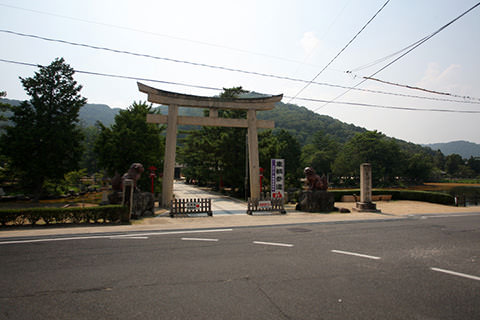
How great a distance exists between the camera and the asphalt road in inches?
140

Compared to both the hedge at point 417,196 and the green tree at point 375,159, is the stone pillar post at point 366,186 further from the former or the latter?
the green tree at point 375,159

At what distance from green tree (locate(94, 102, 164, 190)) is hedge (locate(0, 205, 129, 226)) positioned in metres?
10.2

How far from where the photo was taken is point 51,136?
835 inches

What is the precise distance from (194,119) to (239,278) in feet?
47.2

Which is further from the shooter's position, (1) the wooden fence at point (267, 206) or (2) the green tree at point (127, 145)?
(2) the green tree at point (127, 145)

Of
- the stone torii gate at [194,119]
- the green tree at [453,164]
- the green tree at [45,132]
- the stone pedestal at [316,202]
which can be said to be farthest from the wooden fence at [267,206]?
the green tree at [453,164]

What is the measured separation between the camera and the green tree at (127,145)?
2075 cm

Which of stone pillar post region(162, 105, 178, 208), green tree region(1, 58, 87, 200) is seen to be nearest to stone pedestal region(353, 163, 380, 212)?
stone pillar post region(162, 105, 178, 208)

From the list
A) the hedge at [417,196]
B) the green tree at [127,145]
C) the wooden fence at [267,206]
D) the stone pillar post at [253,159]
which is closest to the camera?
the wooden fence at [267,206]

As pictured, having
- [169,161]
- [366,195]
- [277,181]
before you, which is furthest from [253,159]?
[366,195]

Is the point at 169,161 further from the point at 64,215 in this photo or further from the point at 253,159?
the point at 64,215

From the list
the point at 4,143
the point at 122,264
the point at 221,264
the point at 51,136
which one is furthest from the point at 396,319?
the point at 4,143

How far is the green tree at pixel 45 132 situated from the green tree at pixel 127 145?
3059 mm

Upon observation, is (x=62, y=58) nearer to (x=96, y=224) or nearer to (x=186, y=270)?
(x=96, y=224)
